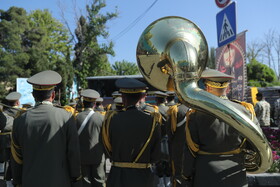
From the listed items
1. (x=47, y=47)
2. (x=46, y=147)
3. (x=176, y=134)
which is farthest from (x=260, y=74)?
(x=46, y=147)

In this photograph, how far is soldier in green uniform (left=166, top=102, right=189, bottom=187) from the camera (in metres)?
4.21

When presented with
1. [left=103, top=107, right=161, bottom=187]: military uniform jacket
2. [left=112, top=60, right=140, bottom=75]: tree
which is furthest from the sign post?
[left=112, top=60, right=140, bottom=75]: tree

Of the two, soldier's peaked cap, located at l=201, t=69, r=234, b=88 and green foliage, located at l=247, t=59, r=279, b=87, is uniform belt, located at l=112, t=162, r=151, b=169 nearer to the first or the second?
soldier's peaked cap, located at l=201, t=69, r=234, b=88

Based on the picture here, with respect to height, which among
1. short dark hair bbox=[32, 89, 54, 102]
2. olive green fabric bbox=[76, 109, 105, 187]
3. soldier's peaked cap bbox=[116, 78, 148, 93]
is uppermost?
soldier's peaked cap bbox=[116, 78, 148, 93]

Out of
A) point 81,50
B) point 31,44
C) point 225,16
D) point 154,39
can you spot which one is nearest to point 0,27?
point 31,44

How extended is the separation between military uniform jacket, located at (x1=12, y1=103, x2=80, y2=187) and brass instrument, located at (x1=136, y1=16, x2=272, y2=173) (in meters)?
1.03

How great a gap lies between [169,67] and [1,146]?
5.02m

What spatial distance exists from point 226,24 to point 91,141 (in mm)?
3218

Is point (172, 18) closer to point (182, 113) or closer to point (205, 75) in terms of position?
point (205, 75)

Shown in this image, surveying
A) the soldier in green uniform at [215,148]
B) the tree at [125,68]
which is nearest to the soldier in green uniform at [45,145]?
the soldier in green uniform at [215,148]

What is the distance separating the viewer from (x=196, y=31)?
8.48 feet

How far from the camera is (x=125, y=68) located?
42.1 metres

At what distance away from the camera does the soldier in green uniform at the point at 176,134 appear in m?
4.21

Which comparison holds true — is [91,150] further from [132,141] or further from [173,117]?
[132,141]
